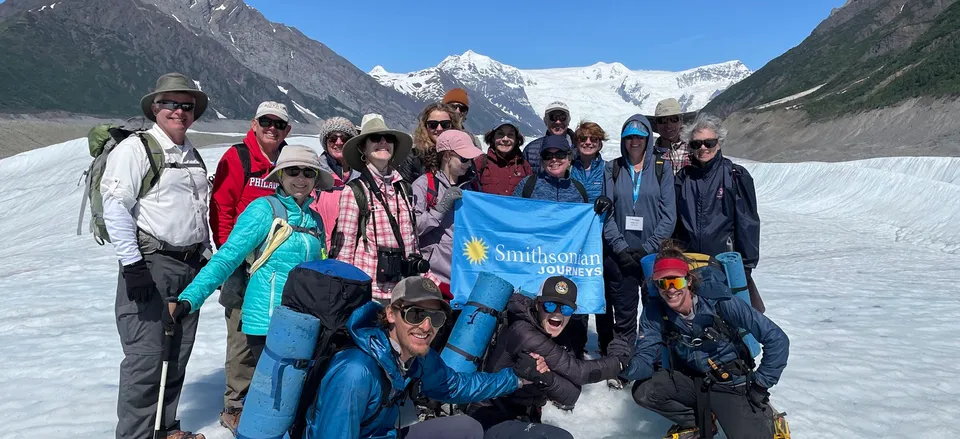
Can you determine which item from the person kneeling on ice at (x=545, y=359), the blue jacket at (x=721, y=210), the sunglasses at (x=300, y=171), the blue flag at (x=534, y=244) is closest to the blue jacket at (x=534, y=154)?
the blue flag at (x=534, y=244)

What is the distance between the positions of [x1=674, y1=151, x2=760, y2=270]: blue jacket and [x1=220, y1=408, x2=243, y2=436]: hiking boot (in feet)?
15.1

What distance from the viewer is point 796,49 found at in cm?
16162

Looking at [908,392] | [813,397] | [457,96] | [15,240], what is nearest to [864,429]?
[813,397]

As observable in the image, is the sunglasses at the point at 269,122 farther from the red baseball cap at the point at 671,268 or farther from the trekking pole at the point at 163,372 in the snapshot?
the red baseball cap at the point at 671,268

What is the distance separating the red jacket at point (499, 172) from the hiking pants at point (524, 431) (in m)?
2.73

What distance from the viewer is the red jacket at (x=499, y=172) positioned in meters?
6.48

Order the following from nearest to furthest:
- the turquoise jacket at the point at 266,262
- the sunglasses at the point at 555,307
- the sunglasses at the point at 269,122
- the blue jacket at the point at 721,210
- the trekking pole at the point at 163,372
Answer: the turquoise jacket at the point at 266,262 → the trekking pole at the point at 163,372 → the sunglasses at the point at 555,307 → the sunglasses at the point at 269,122 → the blue jacket at the point at 721,210

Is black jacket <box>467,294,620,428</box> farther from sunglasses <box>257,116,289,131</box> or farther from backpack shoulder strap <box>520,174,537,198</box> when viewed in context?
sunglasses <box>257,116,289,131</box>

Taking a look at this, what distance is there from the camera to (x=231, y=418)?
5.28m

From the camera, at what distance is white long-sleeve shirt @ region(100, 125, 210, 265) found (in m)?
4.24

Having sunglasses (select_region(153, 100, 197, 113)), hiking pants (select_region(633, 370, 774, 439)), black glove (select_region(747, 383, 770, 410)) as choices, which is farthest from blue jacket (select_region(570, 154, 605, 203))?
sunglasses (select_region(153, 100, 197, 113))

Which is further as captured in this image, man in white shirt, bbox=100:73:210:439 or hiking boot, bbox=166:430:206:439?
hiking boot, bbox=166:430:206:439

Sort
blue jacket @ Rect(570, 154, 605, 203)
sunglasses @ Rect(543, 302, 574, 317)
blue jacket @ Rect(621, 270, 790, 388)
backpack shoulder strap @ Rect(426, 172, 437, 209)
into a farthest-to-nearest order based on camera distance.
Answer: blue jacket @ Rect(570, 154, 605, 203)
backpack shoulder strap @ Rect(426, 172, 437, 209)
sunglasses @ Rect(543, 302, 574, 317)
blue jacket @ Rect(621, 270, 790, 388)

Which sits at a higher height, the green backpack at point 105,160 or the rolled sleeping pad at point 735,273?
the green backpack at point 105,160
